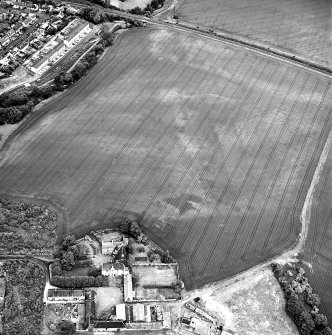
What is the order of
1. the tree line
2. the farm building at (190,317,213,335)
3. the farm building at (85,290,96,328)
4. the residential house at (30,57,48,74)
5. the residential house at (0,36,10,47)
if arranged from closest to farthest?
the farm building at (85,290,96,328) → the farm building at (190,317,213,335) → the tree line → the residential house at (30,57,48,74) → the residential house at (0,36,10,47)

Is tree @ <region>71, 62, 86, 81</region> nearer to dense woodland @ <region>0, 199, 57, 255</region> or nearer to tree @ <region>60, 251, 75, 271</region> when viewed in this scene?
dense woodland @ <region>0, 199, 57, 255</region>

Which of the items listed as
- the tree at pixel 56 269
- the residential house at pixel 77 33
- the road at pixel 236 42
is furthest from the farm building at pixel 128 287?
the road at pixel 236 42

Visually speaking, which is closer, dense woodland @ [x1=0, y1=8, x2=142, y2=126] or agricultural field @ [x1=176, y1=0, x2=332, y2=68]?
dense woodland @ [x1=0, y1=8, x2=142, y2=126]

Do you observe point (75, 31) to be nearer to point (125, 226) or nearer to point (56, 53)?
point (56, 53)

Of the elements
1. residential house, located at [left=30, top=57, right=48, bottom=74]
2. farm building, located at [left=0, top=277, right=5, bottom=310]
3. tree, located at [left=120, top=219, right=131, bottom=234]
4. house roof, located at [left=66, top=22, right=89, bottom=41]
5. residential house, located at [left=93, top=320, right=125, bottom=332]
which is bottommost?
residential house, located at [left=93, top=320, right=125, bottom=332]

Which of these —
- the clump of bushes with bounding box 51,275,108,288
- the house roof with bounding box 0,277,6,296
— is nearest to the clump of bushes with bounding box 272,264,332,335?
the clump of bushes with bounding box 51,275,108,288

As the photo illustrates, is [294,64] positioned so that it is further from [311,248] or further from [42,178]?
[42,178]
